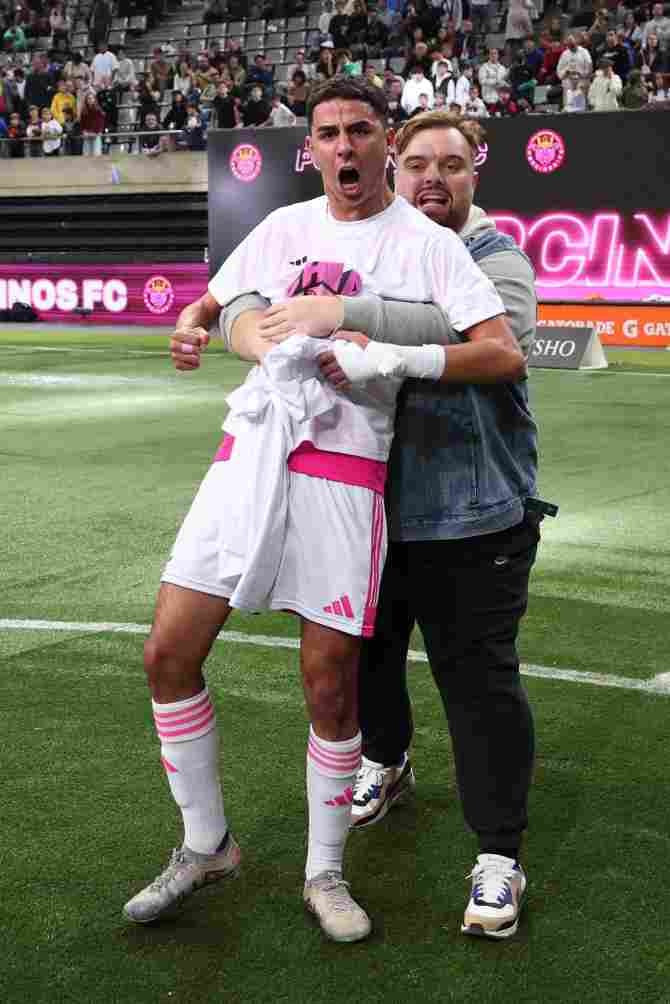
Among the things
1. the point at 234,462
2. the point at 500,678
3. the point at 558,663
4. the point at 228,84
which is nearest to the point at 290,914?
the point at 500,678

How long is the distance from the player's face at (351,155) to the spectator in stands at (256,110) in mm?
22021

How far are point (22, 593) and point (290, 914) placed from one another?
337cm

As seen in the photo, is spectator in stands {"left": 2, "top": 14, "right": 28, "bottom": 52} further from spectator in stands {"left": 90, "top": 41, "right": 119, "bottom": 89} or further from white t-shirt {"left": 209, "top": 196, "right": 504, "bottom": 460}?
white t-shirt {"left": 209, "top": 196, "right": 504, "bottom": 460}

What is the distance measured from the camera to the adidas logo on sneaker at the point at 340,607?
3070 mm

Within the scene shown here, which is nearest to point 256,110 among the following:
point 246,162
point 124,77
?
point 246,162

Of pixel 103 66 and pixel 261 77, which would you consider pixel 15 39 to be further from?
pixel 261 77

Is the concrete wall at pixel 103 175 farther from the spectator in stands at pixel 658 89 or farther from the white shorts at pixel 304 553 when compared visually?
the white shorts at pixel 304 553

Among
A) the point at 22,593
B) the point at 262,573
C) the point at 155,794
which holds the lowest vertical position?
the point at 22,593

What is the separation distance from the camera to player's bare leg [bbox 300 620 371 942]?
10.2ft

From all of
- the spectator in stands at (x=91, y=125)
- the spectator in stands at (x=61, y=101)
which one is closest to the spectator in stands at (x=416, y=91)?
the spectator in stands at (x=91, y=125)

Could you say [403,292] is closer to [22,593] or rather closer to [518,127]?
[22,593]

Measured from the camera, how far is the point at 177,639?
308 centimetres

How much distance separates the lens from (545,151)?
18.7m

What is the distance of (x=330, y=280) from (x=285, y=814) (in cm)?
165
